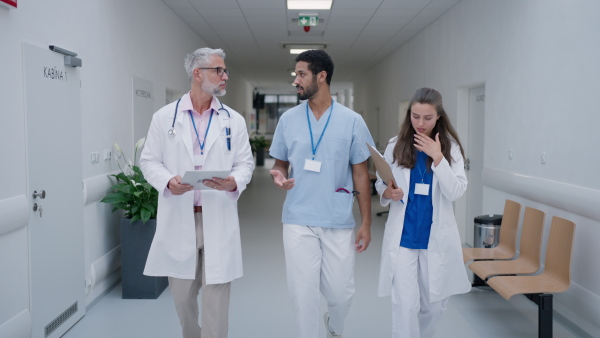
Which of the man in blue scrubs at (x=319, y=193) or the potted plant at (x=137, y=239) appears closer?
the man in blue scrubs at (x=319, y=193)

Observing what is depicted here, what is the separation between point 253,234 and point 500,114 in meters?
3.77

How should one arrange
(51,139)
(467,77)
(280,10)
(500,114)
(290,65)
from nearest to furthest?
(51,139), (500,114), (467,77), (280,10), (290,65)

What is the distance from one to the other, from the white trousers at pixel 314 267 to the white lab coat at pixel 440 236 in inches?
9.1

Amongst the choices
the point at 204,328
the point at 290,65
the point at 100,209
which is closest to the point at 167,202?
the point at 204,328

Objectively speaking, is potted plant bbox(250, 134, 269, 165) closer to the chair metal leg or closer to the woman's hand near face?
the chair metal leg

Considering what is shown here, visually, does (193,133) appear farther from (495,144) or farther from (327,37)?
(327,37)

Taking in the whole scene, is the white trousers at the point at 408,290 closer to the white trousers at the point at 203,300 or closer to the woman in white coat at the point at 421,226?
the woman in white coat at the point at 421,226

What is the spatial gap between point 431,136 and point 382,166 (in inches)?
18.3

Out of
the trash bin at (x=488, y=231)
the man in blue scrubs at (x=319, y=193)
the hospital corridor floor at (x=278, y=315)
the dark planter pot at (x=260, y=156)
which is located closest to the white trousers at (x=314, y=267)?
the man in blue scrubs at (x=319, y=193)

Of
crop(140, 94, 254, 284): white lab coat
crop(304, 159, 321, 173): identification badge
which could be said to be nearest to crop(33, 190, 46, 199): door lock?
crop(140, 94, 254, 284): white lab coat

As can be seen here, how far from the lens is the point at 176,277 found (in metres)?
2.86

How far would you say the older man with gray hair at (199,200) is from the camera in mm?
2830

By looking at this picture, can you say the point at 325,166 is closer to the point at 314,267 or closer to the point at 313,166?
the point at 313,166

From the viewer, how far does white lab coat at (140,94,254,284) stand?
9.28 ft
